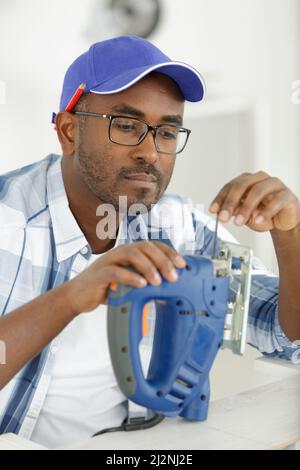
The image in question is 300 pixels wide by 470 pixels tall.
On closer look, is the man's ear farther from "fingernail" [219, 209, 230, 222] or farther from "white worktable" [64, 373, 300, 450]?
"white worktable" [64, 373, 300, 450]

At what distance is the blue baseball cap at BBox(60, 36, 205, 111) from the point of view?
1.27 m

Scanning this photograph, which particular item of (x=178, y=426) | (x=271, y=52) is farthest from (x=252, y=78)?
(x=178, y=426)

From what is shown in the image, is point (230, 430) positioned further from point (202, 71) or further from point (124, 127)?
point (202, 71)

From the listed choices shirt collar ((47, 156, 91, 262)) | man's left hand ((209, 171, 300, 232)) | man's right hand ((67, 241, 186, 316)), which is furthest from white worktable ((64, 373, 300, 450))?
shirt collar ((47, 156, 91, 262))

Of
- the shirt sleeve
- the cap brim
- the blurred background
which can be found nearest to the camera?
the cap brim

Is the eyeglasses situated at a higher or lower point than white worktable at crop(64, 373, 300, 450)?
higher

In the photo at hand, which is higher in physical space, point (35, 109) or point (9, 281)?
point (35, 109)

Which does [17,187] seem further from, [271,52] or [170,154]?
[271,52]

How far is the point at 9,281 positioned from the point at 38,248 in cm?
10

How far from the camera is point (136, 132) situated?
1.28 m

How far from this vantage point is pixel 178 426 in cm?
100

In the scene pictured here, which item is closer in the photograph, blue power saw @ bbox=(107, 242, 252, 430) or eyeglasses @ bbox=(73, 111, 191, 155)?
blue power saw @ bbox=(107, 242, 252, 430)

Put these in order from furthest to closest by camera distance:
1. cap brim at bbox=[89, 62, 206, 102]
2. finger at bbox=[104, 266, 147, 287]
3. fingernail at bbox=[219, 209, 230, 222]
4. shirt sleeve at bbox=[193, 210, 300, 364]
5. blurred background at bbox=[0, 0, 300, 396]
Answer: blurred background at bbox=[0, 0, 300, 396], shirt sleeve at bbox=[193, 210, 300, 364], cap brim at bbox=[89, 62, 206, 102], fingernail at bbox=[219, 209, 230, 222], finger at bbox=[104, 266, 147, 287]

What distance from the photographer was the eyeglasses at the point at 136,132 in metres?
1.28
